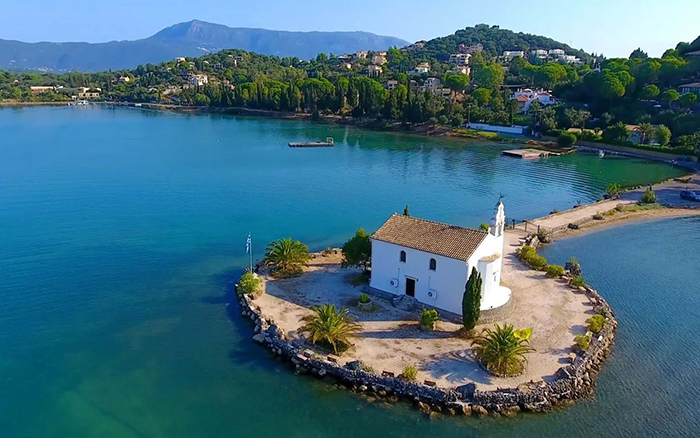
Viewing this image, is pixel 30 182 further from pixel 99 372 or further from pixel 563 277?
pixel 563 277

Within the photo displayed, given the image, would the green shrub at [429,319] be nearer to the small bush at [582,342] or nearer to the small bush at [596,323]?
the small bush at [582,342]

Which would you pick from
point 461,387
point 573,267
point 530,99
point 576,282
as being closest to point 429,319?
point 461,387

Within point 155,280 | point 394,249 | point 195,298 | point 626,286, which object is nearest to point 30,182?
point 155,280

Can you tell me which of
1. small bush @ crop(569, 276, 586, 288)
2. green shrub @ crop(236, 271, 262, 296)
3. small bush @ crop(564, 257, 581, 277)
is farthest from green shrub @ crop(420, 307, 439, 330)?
small bush @ crop(564, 257, 581, 277)

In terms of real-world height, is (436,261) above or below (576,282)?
above

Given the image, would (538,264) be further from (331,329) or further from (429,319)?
(331,329)

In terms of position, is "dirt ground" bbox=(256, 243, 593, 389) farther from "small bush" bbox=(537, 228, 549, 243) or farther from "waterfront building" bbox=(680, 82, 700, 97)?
"waterfront building" bbox=(680, 82, 700, 97)

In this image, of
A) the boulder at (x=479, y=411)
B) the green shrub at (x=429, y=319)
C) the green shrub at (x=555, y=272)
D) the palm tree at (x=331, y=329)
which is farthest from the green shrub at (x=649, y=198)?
the boulder at (x=479, y=411)
